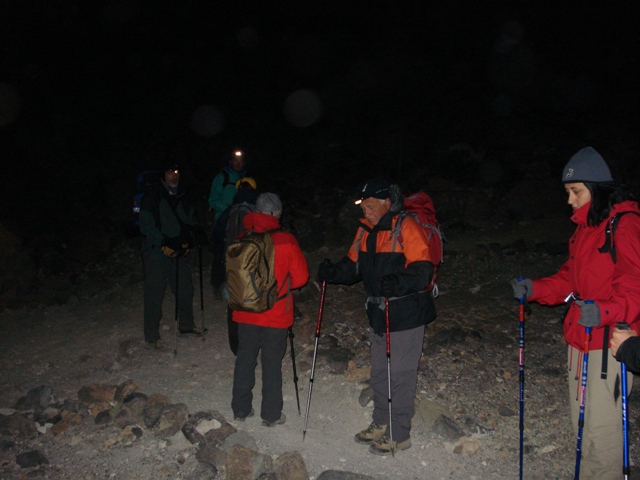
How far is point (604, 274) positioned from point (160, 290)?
518 cm

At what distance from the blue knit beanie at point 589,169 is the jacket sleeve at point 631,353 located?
105 cm

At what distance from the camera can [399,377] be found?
3975 mm

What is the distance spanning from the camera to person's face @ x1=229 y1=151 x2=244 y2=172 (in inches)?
278

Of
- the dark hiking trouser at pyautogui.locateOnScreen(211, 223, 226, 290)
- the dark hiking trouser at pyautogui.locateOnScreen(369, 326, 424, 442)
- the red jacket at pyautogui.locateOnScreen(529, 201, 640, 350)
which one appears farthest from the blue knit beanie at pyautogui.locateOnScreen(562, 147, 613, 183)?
the dark hiking trouser at pyautogui.locateOnScreen(211, 223, 226, 290)

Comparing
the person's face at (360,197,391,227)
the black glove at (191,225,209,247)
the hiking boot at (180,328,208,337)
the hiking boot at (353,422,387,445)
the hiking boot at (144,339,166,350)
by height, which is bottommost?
the hiking boot at (353,422,387,445)

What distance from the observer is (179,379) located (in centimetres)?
565

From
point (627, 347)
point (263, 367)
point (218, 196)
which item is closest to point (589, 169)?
point (627, 347)

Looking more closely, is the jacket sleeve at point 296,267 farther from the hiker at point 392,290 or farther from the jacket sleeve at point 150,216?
the jacket sleeve at point 150,216

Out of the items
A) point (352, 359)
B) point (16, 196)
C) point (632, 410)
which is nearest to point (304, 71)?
point (16, 196)

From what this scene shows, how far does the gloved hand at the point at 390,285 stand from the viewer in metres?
3.56

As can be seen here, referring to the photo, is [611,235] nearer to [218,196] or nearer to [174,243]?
[174,243]

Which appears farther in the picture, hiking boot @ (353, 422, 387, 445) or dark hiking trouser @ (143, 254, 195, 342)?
dark hiking trouser @ (143, 254, 195, 342)

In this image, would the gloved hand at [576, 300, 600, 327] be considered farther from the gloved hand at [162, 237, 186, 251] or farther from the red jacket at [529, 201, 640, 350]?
the gloved hand at [162, 237, 186, 251]

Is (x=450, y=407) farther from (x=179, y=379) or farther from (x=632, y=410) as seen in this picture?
(x=179, y=379)
